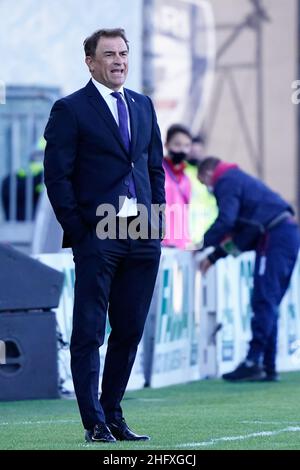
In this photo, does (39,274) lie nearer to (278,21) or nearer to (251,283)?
(251,283)

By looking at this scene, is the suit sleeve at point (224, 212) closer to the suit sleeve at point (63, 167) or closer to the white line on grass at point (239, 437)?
the white line on grass at point (239, 437)

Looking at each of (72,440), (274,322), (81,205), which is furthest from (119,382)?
(274,322)

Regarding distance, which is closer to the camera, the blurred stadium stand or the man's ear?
the man's ear

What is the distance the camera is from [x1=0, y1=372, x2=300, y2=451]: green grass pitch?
8203 millimetres

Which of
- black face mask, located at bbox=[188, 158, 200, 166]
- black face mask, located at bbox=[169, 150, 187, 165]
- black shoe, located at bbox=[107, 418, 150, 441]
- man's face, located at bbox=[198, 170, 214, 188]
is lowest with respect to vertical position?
black shoe, located at bbox=[107, 418, 150, 441]

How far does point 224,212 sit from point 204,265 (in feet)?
1.99

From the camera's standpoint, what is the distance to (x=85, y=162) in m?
8.27

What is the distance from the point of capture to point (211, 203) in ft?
56.5

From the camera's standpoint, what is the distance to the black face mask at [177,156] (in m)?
14.3

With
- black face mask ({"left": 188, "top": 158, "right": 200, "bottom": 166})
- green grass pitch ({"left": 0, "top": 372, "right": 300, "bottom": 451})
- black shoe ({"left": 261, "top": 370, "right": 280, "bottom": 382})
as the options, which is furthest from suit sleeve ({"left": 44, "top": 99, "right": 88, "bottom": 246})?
black face mask ({"left": 188, "top": 158, "right": 200, "bottom": 166})

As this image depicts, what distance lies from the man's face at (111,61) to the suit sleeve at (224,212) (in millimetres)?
4833

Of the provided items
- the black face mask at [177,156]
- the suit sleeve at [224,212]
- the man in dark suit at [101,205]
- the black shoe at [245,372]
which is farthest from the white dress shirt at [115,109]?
the black face mask at [177,156]

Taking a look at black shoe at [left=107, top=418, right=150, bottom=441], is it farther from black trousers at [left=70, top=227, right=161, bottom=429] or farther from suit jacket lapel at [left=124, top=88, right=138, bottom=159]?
suit jacket lapel at [left=124, top=88, right=138, bottom=159]

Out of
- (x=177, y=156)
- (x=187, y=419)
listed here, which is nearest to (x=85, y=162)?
(x=187, y=419)
